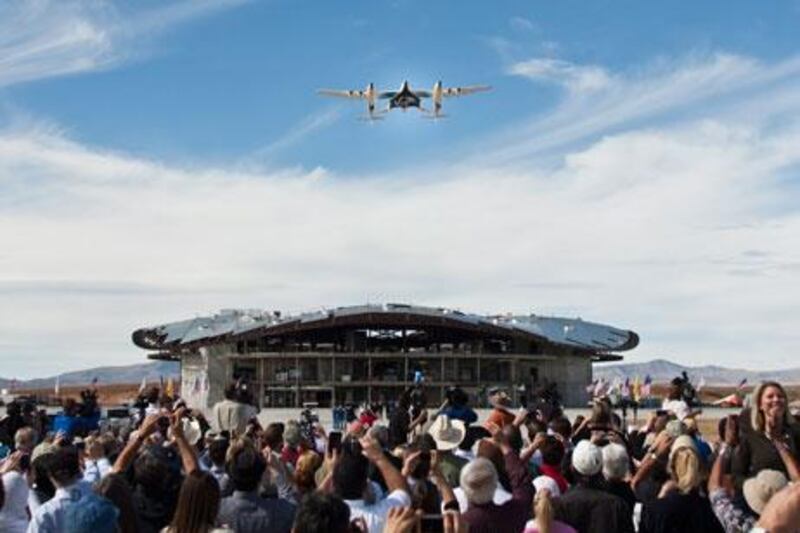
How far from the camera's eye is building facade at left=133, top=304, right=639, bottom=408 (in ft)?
250

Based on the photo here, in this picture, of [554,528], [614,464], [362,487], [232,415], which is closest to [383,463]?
[362,487]

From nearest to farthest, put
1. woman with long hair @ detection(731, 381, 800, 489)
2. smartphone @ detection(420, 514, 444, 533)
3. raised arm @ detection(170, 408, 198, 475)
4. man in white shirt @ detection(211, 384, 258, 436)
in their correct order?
smartphone @ detection(420, 514, 444, 533)
raised arm @ detection(170, 408, 198, 475)
woman with long hair @ detection(731, 381, 800, 489)
man in white shirt @ detection(211, 384, 258, 436)

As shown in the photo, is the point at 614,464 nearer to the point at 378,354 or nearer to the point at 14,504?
the point at 14,504

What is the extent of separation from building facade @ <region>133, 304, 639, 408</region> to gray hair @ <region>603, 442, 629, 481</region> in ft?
222

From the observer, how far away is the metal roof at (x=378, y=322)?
75500 millimetres

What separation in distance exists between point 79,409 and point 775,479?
12.0 meters

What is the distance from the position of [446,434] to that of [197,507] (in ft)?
12.4

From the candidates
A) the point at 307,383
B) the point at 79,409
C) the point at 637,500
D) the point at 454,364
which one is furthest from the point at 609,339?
the point at 637,500

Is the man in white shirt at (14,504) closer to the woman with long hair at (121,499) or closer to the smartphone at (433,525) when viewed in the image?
the woman with long hair at (121,499)

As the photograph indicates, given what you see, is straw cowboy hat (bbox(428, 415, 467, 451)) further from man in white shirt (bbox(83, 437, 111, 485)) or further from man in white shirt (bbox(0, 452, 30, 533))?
man in white shirt (bbox(0, 452, 30, 533))

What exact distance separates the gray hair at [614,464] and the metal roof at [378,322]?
67.7 metres

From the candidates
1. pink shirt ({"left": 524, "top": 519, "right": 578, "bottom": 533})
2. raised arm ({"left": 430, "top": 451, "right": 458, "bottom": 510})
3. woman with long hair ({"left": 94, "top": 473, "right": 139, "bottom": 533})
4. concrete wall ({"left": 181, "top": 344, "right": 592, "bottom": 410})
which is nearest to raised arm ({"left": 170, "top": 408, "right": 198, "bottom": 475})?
woman with long hair ({"left": 94, "top": 473, "right": 139, "bottom": 533})

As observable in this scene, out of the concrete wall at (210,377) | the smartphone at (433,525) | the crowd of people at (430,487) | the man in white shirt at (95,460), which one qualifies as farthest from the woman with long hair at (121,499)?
the concrete wall at (210,377)

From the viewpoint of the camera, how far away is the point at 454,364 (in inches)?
3086
